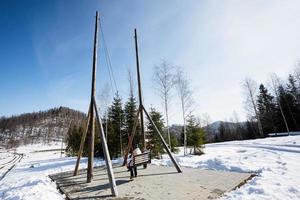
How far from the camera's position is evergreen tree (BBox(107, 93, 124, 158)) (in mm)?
21109

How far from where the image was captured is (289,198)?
409 cm

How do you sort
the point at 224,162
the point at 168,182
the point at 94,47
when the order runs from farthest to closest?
the point at 224,162 → the point at 94,47 → the point at 168,182

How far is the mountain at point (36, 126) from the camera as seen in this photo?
111m

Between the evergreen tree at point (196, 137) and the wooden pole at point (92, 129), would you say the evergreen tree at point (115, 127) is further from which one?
the wooden pole at point (92, 129)

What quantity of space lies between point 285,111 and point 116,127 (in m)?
33.1

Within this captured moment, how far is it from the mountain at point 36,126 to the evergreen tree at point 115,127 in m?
84.9

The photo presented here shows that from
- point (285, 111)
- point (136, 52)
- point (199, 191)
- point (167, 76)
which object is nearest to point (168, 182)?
point (199, 191)

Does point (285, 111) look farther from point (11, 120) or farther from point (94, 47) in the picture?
point (11, 120)

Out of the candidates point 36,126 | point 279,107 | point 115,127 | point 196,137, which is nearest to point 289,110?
point 279,107

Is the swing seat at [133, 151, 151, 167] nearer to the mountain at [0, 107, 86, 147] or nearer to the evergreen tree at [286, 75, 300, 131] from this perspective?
the evergreen tree at [286, 75, 300, 131]

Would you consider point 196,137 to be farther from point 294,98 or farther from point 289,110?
point 294,98

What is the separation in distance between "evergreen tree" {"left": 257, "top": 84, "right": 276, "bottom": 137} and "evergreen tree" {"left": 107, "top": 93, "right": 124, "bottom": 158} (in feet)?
102

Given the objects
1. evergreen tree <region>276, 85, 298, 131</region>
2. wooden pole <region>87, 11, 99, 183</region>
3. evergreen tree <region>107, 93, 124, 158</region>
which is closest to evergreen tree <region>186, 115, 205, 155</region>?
evergreen tree <region>107, 93, 124, 158</region>

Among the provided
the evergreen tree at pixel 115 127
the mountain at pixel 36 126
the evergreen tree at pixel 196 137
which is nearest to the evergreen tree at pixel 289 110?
the evergreen tree at pixel 196 137
